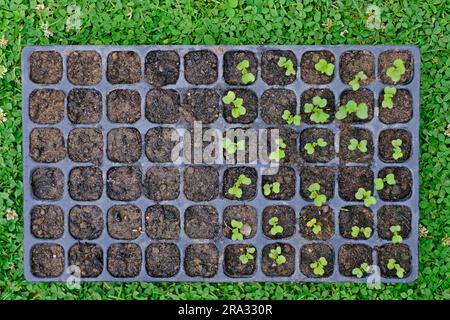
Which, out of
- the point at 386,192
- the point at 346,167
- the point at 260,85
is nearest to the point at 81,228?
the point at 260,85

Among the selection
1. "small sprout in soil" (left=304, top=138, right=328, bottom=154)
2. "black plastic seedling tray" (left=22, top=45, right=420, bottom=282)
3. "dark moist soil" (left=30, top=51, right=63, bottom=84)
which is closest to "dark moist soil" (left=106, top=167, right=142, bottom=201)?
"black plastic seedling tray" (left=22, top=45, right=420, bottom=282)

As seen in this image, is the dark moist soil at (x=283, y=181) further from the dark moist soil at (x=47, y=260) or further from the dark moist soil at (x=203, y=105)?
the dark moist soil at (x=47, y=260)

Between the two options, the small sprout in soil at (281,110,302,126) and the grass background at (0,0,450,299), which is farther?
the grass background at (0,0,450,299)

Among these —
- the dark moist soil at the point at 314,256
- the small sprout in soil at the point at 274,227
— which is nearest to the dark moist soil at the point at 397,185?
the dark moist soil at the point at 314,256

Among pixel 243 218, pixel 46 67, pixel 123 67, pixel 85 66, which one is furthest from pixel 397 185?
pixel 46 67

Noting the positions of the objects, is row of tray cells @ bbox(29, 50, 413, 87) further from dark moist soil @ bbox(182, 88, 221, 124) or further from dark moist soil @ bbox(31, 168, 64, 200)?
dark moist soil @ bbox(31, 168, 64, 200)

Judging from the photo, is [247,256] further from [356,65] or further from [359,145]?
[356,65]

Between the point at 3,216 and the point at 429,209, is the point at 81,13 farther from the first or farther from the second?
the point at 429,209
